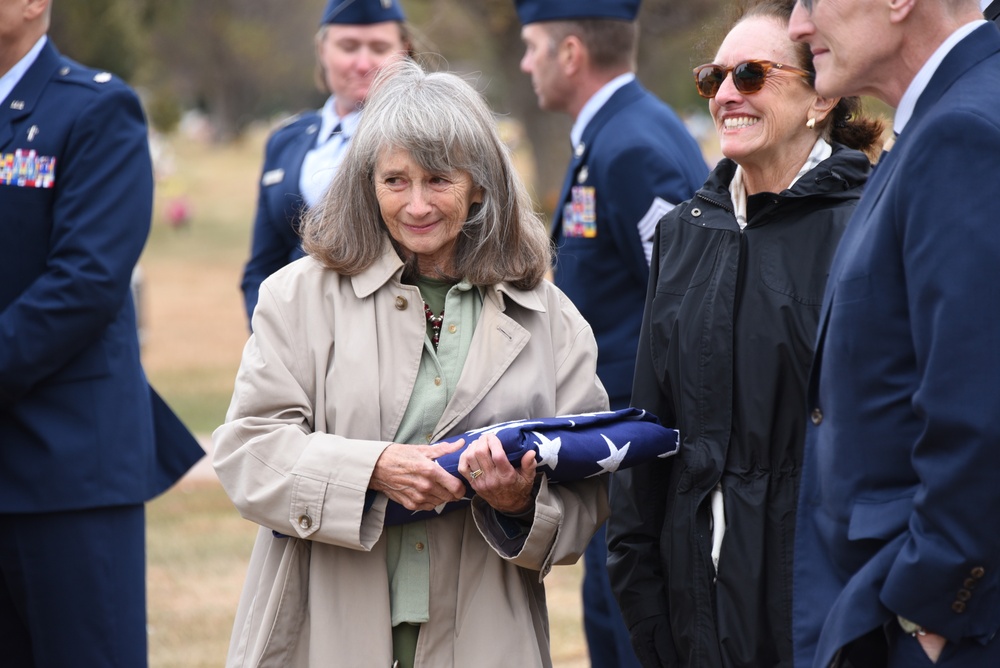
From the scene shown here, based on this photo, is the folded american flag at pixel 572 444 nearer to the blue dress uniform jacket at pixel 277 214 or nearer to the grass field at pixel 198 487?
the blue dress uniform jacket at pixel 277 214

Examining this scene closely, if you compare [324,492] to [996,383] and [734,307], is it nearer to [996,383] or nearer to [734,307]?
[734,307]

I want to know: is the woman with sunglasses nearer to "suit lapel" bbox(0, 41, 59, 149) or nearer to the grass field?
"suit lapel" bbox(0, 41, 59, 149)

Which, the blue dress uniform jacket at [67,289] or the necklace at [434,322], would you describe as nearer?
the necklace at [434,322]

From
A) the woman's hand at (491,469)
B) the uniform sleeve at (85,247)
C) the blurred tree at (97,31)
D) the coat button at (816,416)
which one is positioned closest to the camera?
the coat button at (816,416)

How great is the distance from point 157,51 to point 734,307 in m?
58.7

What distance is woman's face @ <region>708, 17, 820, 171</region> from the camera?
2938 millimetres

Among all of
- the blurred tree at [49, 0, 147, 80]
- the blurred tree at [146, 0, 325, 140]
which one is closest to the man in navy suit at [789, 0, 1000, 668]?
the blurred tree at [49, 0, 147, 80]

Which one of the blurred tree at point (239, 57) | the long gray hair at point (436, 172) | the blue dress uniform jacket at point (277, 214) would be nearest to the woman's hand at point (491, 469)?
the long gray hair at point (436, 172)

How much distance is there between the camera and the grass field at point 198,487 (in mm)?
5875

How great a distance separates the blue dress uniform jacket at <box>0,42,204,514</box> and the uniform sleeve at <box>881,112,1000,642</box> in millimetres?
2372

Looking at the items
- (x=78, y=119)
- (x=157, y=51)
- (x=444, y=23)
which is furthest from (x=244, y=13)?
(x=78, y=119)

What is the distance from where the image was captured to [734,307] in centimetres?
283

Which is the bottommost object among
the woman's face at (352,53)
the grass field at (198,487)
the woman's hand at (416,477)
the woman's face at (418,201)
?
the grass field at (198,487)

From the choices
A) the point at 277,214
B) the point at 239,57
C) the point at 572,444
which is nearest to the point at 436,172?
the point at 572,444
